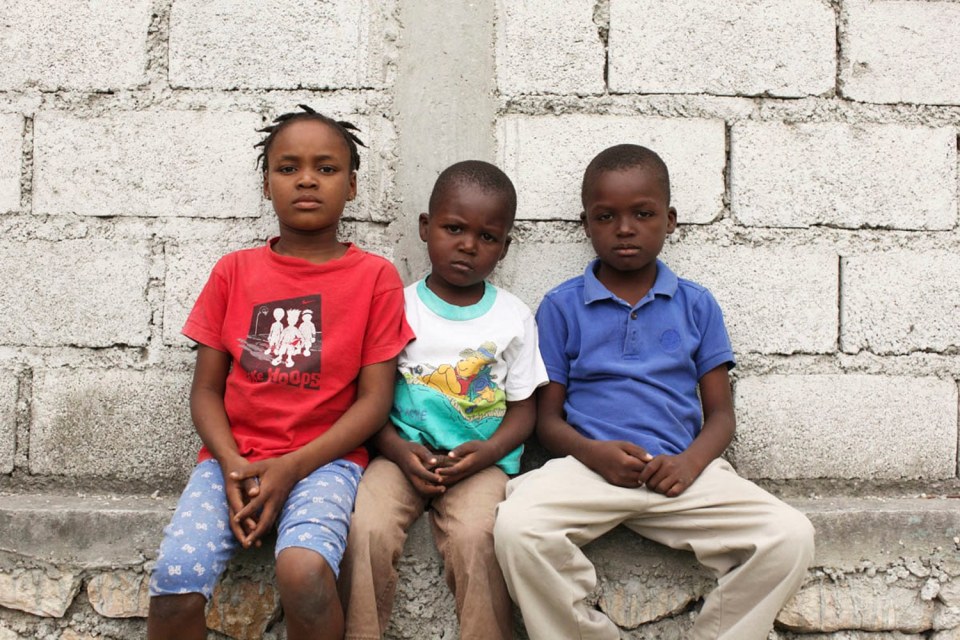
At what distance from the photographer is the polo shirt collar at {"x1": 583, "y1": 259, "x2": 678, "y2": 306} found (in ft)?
8.04

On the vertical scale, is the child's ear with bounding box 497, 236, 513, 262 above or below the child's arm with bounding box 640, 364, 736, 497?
above

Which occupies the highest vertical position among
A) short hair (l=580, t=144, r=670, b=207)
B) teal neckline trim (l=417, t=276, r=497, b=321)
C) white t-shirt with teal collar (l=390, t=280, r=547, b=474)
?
short hair (l=580, t=144, r=670, b=207)

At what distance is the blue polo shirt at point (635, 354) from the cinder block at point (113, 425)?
46.4 inches

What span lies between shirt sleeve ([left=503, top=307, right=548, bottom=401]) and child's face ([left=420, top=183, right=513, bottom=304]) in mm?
213

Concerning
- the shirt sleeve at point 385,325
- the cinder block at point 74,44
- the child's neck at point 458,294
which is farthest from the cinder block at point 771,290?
the cinder block at point 74,44

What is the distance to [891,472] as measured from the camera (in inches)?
103

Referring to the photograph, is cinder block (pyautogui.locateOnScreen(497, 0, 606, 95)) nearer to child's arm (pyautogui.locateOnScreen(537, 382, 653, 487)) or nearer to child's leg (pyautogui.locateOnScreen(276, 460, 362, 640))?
child's arm (pyautogui.locateOnScreen(537, 382, 653, 487))

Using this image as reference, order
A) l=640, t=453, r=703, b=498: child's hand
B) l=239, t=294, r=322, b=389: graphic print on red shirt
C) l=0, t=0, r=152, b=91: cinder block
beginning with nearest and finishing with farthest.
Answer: l=640, t=453, r=703, b=498: child's hand, l=239, t=294, r=322, b=389: graphic print on red shirt, l=0, t=0, r=152, b=91: cinder block

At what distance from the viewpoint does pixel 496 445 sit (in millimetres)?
2314

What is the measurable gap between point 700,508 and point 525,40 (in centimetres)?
151

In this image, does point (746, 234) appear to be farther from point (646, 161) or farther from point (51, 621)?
point (51, 621)

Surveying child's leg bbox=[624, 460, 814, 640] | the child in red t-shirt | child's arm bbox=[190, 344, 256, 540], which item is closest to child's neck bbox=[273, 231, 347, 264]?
the child in red t-shirt

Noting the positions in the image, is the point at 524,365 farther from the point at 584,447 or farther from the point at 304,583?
the point at 304,583

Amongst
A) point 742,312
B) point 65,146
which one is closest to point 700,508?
point 742,312
